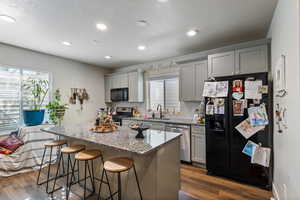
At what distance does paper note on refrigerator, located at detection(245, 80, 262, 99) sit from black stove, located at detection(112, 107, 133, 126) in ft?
10.6

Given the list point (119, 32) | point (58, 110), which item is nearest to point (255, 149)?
point (119, 32)

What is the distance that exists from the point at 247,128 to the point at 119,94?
3.55 meters

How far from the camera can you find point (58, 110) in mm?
3400

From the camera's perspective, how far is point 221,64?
2.88 metres

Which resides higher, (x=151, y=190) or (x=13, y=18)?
(x=13, y=18)

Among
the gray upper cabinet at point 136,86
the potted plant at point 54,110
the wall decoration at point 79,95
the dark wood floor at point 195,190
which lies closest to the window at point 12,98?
the potted plant at point 54,110

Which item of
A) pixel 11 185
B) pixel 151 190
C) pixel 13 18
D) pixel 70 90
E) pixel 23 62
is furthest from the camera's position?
pixel 70 90

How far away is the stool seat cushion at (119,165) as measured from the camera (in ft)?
5.03

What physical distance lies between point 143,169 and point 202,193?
3.74ft

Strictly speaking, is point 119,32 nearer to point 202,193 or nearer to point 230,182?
point 202,193

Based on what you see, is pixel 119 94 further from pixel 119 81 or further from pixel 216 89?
pixel 216 89

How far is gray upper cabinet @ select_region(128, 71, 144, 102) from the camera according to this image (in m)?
4.43

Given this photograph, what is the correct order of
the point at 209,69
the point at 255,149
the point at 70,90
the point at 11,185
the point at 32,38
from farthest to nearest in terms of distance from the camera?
the point at 70,90 → the point at 209,69 → the point at 32,38 → the point at 11,185 → the point at 255,149

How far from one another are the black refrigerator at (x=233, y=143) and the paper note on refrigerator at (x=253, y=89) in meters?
0.06
